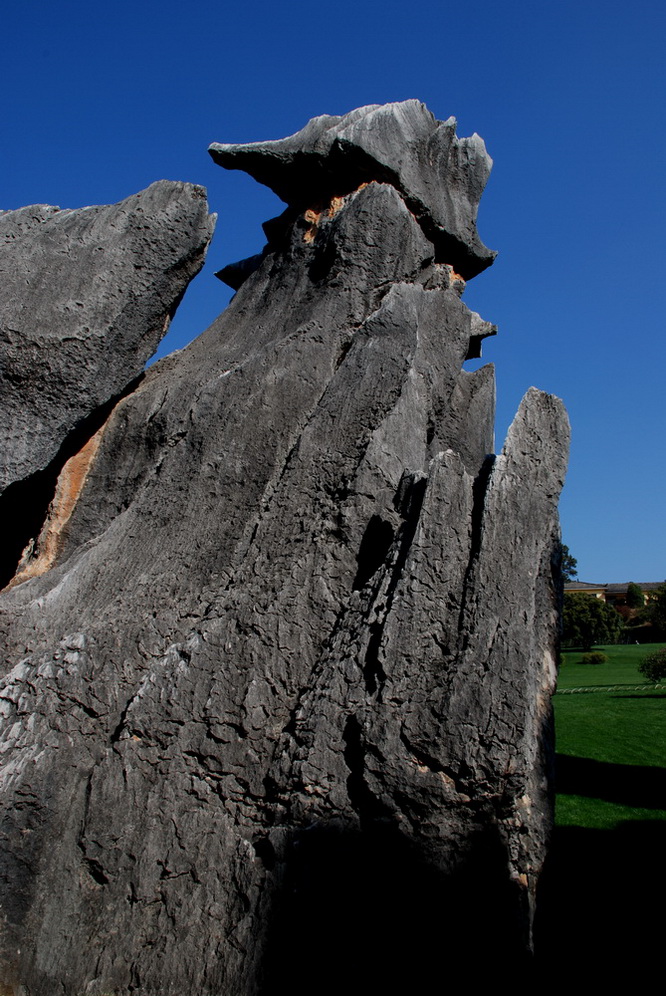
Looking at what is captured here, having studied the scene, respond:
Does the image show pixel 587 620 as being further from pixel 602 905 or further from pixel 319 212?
pixel 319 212

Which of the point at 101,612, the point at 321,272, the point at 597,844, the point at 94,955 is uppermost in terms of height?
the point at 321,272

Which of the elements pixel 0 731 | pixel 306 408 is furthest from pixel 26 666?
pixel 306 408

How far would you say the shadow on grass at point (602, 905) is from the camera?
4.80m

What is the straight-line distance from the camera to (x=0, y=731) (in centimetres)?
430

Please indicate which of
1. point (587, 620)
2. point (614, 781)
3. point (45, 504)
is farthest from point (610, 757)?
point (587, 620)

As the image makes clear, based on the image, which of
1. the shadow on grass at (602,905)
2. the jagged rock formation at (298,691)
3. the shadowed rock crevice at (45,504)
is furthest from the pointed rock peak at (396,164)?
the shadow on grass at (602,905)

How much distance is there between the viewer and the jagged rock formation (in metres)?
3.57

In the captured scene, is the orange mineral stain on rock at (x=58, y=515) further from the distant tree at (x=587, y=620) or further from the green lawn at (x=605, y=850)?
the distant tree at (x=587, y=620)

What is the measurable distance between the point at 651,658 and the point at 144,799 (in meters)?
24.1

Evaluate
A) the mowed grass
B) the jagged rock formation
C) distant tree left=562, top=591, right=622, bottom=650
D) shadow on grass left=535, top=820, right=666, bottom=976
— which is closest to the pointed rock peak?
the jagged rock formation

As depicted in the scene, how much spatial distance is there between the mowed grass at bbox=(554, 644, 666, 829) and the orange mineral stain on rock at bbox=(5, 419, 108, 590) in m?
7.39

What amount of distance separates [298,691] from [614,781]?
370 inches

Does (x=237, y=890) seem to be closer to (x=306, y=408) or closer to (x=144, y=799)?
(x=144, y=799)

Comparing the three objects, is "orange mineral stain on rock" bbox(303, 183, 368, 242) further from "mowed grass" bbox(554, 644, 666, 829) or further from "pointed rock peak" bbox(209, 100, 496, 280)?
"mowed grass" bbox(554, 644, 666, 829)
